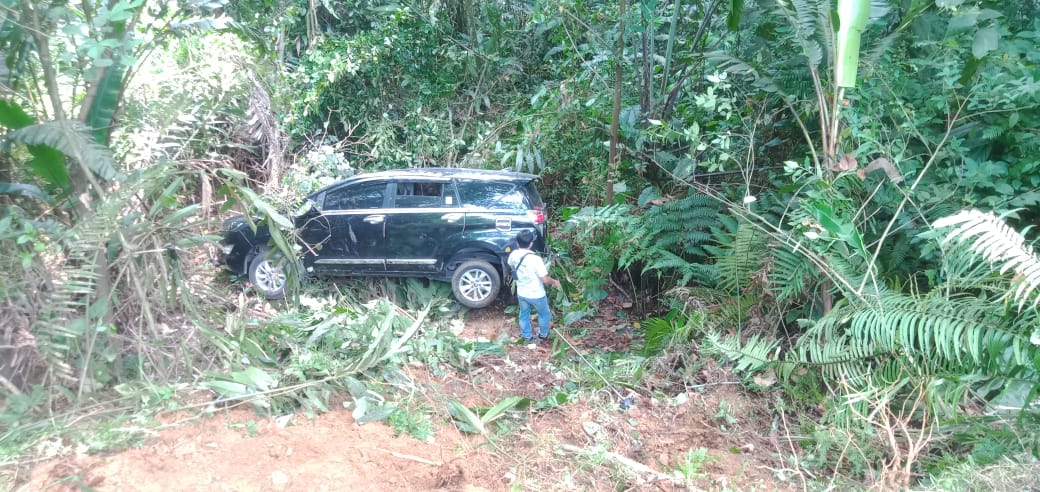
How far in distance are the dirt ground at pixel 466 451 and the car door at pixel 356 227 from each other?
110 inches

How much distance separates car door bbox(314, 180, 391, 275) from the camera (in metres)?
8.09

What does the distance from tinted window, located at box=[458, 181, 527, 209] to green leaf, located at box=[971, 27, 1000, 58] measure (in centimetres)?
455

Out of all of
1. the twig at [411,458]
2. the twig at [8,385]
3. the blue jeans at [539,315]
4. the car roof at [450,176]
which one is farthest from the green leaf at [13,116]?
the blue jeans at [539,315]

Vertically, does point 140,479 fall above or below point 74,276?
below

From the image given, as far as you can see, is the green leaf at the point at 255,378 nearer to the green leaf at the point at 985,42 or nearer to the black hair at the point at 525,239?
the black hair at the point at 525,239

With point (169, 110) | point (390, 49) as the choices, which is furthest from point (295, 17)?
point (169, 110)

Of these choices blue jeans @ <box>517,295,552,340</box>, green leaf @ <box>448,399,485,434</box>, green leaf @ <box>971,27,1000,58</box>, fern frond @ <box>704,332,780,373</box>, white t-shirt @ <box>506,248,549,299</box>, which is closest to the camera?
green leaf @ <box>448,399,485,434</box>

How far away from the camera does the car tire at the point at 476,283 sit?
8008 millimetres

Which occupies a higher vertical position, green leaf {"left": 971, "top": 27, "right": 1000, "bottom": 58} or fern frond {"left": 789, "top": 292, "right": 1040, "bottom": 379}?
green leaf {"left": 971, "top": 27, "right": 1000, "bottom": 58}

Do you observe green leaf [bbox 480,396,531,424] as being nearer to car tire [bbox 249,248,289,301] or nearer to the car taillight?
the car taillight

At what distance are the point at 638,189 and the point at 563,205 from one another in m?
2.35

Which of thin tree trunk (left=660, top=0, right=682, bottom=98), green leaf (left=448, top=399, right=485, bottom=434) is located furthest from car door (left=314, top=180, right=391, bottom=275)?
green leaf (left=448, top=399, right=485, bottom=434)

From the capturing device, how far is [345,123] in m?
11.6

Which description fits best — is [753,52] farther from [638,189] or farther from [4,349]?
[4,349]
